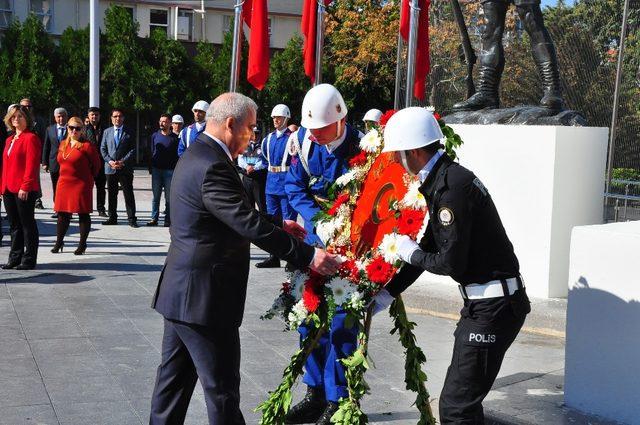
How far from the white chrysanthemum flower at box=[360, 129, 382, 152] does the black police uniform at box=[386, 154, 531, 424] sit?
759mm

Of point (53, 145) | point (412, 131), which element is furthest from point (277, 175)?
point (412, 131)

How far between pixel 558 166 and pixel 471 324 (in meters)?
4.71

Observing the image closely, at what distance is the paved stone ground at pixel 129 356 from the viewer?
5328 millimetres

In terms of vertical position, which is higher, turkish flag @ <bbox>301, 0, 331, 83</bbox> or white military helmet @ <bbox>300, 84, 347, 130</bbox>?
turkish flag @ <bbox>301, 0, 331, 83</bbox>

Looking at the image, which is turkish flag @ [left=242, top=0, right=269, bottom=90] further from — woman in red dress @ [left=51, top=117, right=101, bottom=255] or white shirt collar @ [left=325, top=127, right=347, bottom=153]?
white shirt collar @ [left=325, top=127, right=347, bottom=153]

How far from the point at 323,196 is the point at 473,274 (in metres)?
1.93

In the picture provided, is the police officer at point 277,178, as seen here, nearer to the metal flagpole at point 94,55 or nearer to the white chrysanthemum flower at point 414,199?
the white chrysanthemum flower at point 414,199

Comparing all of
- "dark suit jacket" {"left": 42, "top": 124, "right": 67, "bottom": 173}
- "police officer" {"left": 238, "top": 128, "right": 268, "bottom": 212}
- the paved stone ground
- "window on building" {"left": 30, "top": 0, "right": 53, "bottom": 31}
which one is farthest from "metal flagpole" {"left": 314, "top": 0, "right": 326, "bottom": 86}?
"window on building" {"left": 30, "top": 0, "right": 53, "bottom": 31}

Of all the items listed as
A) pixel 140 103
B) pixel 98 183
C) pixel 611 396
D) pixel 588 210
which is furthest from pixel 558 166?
pixel 140 103

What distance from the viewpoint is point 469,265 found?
3912 millimetres

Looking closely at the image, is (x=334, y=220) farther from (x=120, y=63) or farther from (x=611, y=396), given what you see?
(x=120, y=63)

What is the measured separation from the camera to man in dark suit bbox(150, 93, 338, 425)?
402 cm

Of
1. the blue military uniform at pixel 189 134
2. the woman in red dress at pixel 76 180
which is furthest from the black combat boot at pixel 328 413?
the blue military uniform at pixel 189 134

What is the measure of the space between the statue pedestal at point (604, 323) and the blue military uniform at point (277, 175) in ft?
18.7
